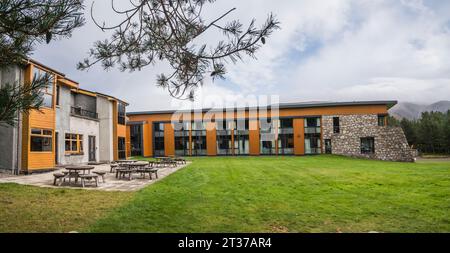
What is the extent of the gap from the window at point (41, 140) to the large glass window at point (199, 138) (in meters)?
24.8

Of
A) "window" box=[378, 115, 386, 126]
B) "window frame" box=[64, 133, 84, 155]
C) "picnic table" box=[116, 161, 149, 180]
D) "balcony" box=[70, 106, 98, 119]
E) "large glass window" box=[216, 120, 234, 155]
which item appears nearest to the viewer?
"picnic table" box=[116, 161, 149, 180]

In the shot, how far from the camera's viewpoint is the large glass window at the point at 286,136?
39.0m

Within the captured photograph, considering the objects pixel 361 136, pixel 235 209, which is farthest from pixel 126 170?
pixel 361 136

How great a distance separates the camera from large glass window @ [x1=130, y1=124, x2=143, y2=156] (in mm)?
41000

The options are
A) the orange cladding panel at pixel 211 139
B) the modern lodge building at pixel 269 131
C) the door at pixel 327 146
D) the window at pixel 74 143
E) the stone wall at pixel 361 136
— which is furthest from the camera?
the orange cladding panel at pixel 211 139

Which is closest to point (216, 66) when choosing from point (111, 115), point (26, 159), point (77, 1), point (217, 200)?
point (77, 1)

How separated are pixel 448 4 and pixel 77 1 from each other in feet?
16.2

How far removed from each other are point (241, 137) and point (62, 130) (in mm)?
A: 23950

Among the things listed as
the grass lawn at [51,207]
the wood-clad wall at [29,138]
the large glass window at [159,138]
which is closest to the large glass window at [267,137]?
the large glass window at [159,138]

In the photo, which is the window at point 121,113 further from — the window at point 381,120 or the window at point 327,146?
the window at point 381,120

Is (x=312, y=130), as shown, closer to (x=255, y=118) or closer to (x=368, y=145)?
(x=368, y=145)

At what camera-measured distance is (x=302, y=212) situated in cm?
728

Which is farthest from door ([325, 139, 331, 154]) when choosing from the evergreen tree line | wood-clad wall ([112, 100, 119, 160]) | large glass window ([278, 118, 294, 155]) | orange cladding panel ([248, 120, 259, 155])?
the evergreen tree line

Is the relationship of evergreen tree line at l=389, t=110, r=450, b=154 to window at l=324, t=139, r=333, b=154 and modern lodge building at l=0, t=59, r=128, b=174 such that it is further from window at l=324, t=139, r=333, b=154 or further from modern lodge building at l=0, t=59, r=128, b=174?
modern lodge building at l=0, t=59, r=128, b=174
